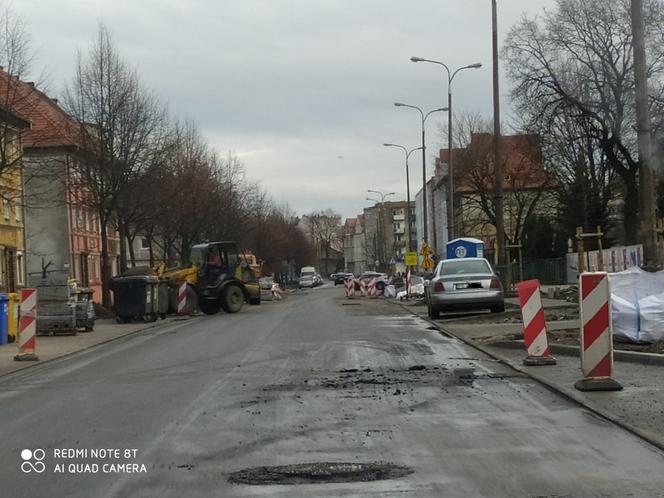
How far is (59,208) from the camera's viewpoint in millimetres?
49219

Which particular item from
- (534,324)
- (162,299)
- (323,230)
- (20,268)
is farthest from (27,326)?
(323,230)

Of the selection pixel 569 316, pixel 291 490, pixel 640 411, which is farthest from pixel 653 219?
pixel 291 490

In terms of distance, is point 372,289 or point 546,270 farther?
point 546,270

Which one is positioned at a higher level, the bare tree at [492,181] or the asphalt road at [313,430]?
the bare tree at [492,181]

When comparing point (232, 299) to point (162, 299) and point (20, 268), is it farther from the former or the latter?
point (20, 268)

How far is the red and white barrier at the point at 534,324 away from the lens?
11406 mm

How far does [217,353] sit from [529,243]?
50348 mm

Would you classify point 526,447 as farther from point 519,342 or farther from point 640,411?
point 519,342

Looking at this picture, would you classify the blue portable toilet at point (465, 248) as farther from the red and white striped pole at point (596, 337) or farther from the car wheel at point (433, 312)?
the red and white striped pole at point (596, 337)

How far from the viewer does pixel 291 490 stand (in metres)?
5.53

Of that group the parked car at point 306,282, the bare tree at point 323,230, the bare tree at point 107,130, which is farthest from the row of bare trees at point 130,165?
the bare tree at point 323,230

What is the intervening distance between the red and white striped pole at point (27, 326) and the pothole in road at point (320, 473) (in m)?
10.3

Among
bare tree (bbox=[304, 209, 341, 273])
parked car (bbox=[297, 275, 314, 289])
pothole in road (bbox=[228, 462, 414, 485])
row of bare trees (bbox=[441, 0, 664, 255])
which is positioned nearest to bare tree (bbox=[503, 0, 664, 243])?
row of bare trees (bbox=[441, 0, 664, 255])

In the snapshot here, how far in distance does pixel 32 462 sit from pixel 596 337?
6.16 meters
